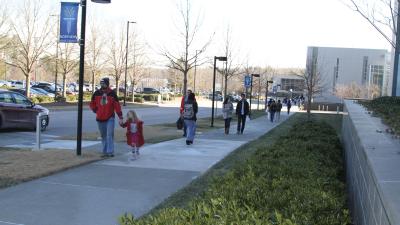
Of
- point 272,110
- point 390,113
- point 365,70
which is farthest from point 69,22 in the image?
point 365,70

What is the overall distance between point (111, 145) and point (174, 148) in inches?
104

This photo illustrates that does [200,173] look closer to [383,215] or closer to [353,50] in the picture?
[383,215]

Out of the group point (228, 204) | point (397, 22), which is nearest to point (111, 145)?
point (397, 22)

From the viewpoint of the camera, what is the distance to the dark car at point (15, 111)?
17.1m

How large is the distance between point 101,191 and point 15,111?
1116cm

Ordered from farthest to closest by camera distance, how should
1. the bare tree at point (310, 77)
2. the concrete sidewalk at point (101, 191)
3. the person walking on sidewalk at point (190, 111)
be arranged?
the bare tree at point (310, 77), the person walking on sidewalk at point (190, 111), the concrete sidewalk at point (101, 191)

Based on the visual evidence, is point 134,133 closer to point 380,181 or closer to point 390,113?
point 390,113

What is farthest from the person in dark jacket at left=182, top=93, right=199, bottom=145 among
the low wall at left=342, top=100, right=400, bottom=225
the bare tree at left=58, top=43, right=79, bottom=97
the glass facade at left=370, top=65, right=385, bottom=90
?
the glass facade at left=370, top=65, right=385, bottom=90

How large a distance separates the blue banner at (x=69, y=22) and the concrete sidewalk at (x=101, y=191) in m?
2.77

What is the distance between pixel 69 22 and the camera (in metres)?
11.1

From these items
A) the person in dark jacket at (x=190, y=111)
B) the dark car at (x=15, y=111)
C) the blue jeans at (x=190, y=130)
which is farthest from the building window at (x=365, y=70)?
the blue jeans at (x=190, y=130)

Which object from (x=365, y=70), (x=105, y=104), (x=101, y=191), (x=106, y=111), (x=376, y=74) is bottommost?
(x=101, y=191)

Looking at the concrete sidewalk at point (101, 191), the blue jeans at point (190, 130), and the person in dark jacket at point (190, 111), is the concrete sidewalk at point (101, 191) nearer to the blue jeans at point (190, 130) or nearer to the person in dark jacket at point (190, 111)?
the blue jeans at point (190, 130)

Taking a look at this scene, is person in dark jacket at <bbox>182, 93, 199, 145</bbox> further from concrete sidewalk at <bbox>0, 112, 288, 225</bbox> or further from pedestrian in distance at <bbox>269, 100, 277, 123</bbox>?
pedestrian in distance at <bbox>269, 100, 277, 123</bbox>
